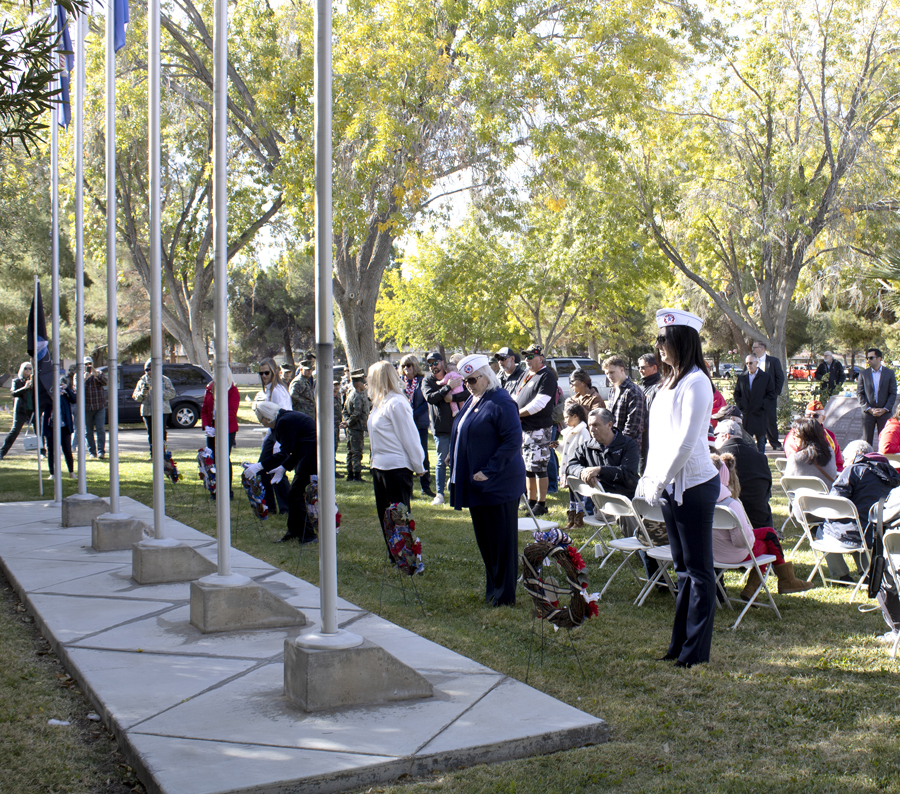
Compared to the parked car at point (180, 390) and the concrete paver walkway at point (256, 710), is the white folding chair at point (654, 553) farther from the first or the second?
the parked car at point (180, 390)

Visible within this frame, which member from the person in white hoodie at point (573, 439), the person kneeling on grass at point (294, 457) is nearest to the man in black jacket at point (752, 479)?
the person in white hoodie at point (573, 439)

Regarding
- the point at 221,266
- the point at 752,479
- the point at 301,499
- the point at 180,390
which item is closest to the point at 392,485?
the point at 301,499

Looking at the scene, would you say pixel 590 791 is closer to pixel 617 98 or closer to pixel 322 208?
pixel 322 208

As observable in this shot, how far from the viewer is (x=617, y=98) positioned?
15.9 meters

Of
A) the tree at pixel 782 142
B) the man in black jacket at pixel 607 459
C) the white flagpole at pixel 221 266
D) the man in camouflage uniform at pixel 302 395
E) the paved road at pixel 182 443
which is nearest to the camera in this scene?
the white flagpole at pixel 221 266

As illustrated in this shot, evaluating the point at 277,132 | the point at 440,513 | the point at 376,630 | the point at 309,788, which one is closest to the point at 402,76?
the point at 277,132

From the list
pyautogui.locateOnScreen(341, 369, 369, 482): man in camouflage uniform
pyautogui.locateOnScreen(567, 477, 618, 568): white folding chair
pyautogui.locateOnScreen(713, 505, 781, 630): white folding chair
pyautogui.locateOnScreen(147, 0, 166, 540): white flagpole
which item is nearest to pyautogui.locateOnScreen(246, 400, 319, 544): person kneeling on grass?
pyautogui.locateOnScreen(147, 0, 166, 540): white flagpole

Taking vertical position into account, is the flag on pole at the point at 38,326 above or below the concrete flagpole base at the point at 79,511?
above

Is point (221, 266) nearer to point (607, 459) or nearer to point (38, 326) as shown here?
point (607, 459)

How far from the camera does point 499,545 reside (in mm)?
6230

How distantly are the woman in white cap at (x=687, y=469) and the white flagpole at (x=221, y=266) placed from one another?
8.55ft

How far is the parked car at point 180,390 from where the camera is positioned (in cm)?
2323

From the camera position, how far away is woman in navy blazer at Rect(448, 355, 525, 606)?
610cm

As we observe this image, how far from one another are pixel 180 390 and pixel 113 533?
16.2 metres
